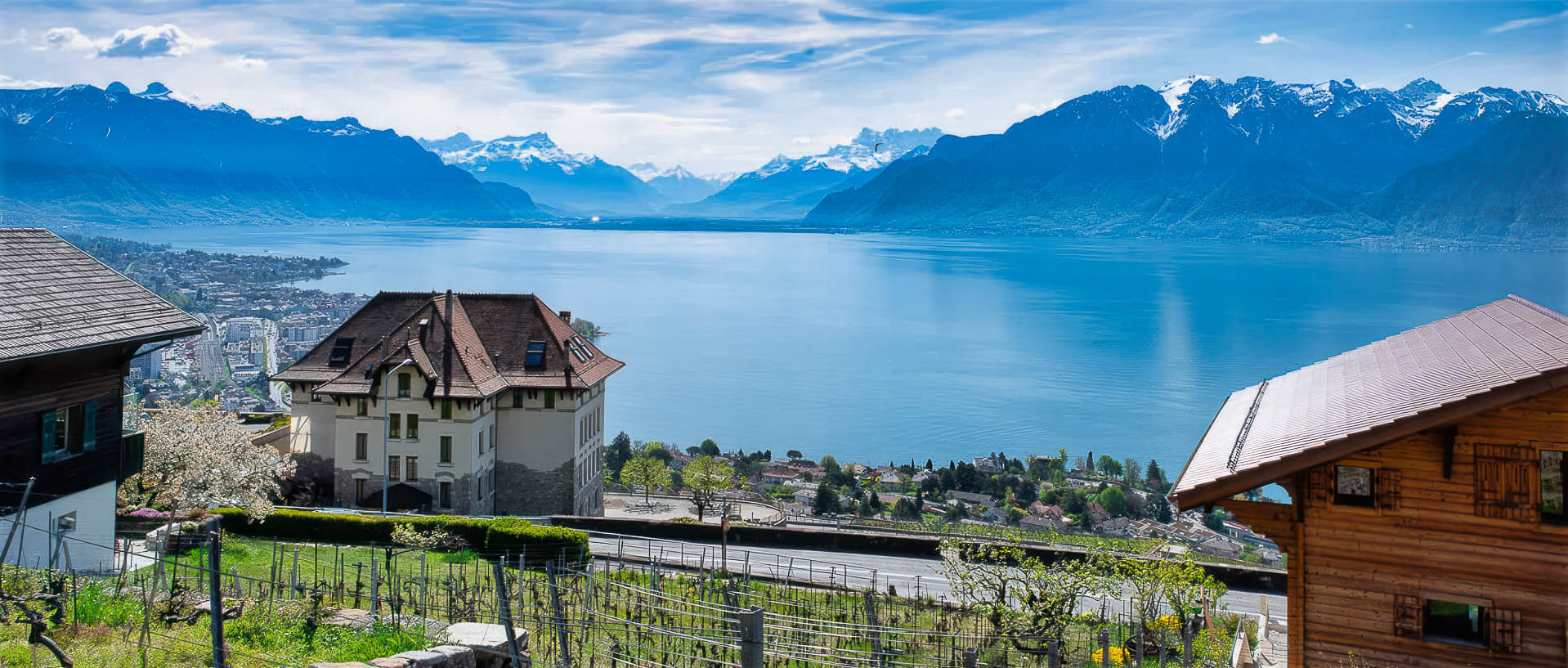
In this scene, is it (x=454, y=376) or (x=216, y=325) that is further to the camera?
(x=216, y=325)

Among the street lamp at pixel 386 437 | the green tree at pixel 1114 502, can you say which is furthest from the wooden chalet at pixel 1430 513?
the green tree at pixel 1114 502

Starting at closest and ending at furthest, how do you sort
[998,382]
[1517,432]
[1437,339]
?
[1517,432]
[1437,339]
[998,382]

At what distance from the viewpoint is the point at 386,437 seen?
3284 centimetres

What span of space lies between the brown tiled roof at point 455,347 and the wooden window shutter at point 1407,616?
26.6 metres

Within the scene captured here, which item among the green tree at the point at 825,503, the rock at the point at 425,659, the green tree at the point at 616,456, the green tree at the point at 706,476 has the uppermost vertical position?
the rock at the point at 425,659

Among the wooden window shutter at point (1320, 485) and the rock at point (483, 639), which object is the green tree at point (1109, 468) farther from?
the rock at point (483, 639)

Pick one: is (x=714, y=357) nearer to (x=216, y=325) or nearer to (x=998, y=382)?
(x=998, y=382)

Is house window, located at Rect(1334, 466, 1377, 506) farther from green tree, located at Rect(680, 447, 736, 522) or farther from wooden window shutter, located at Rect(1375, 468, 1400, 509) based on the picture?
green tree, located at Rect(680, 447, 736, 522)

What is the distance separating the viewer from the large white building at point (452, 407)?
110 feet

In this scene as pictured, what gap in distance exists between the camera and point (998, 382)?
12025cm

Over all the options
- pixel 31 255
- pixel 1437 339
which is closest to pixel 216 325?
pixel 31 255

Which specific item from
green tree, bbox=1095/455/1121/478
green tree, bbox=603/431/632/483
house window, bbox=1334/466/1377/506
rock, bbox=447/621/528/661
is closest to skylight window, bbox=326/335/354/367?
rock, bbox=447/621/528/661

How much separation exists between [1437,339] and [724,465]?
24.6m

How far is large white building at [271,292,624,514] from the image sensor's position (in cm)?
3350
